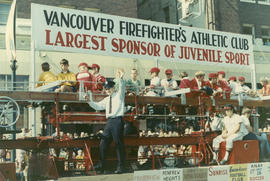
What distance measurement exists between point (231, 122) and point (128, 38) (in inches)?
108

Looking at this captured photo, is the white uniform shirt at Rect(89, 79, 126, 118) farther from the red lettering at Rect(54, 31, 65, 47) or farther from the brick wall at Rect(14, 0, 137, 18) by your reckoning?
the brick wall at Rect(14, 0, 137, 18)

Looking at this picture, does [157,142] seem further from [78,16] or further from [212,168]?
[78,16]

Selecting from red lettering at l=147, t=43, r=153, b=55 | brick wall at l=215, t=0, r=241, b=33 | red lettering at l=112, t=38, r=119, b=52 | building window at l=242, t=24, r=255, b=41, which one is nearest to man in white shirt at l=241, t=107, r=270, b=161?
red lettering at l=147, t=43, r=153, b=55

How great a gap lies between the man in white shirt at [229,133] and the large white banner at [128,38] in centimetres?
186

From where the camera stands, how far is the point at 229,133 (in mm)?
8258

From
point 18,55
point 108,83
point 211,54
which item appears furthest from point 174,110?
point 18,55

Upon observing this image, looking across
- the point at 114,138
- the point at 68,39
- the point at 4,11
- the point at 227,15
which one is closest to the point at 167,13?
the point at 227,15

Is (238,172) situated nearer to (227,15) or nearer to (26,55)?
(26,55)

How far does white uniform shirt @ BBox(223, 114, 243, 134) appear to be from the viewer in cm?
832

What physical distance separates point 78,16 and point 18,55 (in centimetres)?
845

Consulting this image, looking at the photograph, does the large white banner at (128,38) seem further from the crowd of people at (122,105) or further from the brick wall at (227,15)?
the brick wall at (227,15)

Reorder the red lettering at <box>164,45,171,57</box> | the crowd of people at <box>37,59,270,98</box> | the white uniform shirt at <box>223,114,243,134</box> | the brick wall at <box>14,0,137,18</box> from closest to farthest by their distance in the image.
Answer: the crowd of people at <box>37,59,270,98</box> → the white uniform shirt at <box>223,114,243,134</box> → the red lettering at <box>164,45,171,57</box> → the brick wall at <box>14,0,137,18</box>

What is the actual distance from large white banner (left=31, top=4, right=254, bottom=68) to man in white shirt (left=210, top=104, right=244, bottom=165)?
1.86 meters

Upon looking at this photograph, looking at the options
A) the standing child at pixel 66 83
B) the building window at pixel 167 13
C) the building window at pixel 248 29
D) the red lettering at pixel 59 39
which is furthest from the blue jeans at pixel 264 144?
the building window at pixel 167 13
